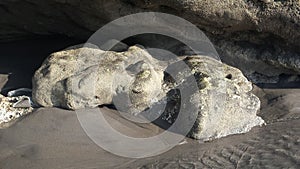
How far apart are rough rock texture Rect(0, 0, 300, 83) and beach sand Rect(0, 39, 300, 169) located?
0.39 m

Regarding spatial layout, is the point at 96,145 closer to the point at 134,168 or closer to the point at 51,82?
the point at 134,168

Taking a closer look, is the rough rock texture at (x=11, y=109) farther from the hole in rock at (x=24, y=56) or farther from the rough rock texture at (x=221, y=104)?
the rough rock texture at (x=221, y=104)

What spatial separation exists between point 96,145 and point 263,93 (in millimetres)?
1608

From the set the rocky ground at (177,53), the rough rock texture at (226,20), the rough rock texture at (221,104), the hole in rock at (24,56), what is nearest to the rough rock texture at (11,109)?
the rocky ground at (177,53)

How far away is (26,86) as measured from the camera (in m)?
4.23

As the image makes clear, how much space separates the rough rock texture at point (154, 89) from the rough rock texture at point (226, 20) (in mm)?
289

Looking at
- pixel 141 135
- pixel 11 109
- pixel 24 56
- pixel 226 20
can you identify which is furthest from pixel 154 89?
pixel 24 56

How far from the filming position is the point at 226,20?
12.5 ft

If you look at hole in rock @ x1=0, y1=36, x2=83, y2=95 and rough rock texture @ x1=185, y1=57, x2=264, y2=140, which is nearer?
rough rock texture @ x1=185, y1=57, x2=264, y2=140

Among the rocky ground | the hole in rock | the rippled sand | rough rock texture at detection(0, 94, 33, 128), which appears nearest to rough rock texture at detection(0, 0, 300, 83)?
the rocky ground

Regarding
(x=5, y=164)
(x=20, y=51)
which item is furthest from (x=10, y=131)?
(x=20, y=51)

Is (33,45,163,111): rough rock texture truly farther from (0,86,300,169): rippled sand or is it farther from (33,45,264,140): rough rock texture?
(0,86,300,169): rippled sand

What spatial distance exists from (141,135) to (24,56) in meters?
1.84

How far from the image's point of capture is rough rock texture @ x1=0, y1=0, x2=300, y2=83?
146 inches
